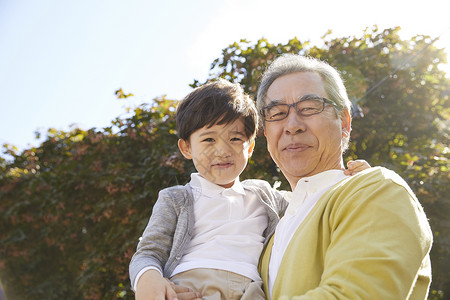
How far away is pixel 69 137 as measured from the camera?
4.21 meters

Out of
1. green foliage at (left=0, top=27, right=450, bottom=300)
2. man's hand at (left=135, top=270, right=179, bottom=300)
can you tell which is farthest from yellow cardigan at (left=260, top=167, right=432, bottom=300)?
green foliage at (left=0, top=27, right=450, bottom=300)

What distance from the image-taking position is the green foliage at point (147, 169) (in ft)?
10.9

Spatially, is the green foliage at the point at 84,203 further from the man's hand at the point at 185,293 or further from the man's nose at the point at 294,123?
the man's hand at the point at 185,293

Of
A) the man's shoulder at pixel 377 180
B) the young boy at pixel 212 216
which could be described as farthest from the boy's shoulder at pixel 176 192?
the man's shoulder at pixel 377 180

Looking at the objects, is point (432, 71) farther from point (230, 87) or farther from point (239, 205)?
point (239, 205)

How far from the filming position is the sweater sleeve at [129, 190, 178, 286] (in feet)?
5.25

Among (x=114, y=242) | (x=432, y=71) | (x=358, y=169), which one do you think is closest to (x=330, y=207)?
(x=358, y=169)

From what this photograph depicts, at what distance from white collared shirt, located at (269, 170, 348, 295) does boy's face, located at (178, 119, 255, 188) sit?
0.44m

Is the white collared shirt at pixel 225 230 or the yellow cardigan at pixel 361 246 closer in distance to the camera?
the yellow cardigan at pixel 361 246

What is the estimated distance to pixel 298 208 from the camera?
1519mm

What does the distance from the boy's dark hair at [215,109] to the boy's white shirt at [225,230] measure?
0.27m

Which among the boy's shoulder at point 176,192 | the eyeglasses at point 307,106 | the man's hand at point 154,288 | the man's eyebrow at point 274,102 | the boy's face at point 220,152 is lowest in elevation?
the man's hand at point 154,288

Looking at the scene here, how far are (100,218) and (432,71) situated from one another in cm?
345

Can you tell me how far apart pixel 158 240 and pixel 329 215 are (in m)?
0.77
